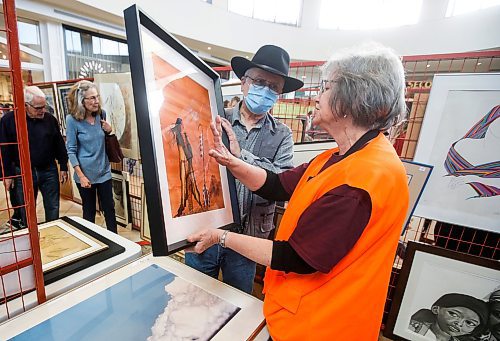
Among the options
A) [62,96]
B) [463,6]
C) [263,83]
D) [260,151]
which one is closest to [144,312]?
[260,151]

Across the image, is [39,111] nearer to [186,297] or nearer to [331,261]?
[186,297]

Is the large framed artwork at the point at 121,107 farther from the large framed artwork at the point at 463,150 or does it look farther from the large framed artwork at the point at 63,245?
the large framed artwork at the point at 463,150

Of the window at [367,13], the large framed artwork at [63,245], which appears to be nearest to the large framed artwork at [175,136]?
the large framed artwork at [63,245]

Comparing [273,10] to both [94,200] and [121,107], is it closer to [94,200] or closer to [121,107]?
[121,107]

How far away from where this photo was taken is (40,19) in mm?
5520

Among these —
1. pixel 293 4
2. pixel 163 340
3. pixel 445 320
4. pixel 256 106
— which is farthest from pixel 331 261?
pixel 293 4

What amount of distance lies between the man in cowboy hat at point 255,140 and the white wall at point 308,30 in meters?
6.28

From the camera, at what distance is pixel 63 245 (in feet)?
3.68

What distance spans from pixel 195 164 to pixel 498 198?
59.2 inches

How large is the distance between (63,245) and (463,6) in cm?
1156

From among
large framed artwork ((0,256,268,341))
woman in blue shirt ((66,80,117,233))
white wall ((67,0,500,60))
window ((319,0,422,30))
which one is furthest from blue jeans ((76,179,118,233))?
window ((319,0,422,30))

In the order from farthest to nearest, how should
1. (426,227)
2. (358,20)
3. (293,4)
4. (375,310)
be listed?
(293,4) < (358,20) < (426,227) < (375,310)

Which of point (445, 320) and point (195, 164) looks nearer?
point (195, 164)

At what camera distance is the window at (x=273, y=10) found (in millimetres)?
10102
